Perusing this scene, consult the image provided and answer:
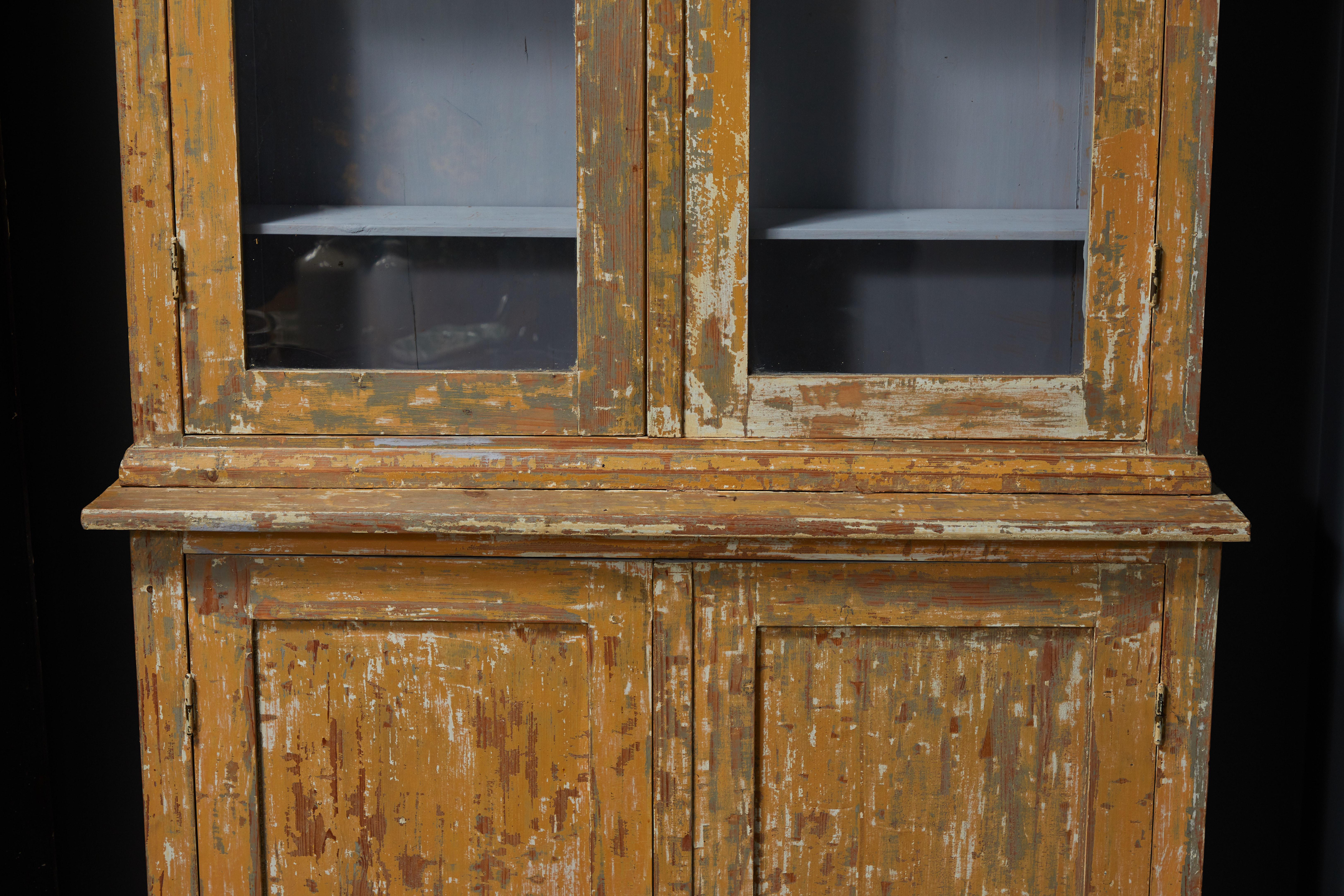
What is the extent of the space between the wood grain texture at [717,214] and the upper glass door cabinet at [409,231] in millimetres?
61

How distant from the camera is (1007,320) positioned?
1.30 m

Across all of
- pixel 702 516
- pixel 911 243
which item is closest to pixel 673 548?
pixel 702 516

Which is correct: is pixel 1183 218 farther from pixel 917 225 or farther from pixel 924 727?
pixel 924 727

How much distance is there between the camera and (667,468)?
51.3 inches

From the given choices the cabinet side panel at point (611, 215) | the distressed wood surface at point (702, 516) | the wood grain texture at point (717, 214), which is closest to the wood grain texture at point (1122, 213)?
the distressed wood surface at point (702, 516)

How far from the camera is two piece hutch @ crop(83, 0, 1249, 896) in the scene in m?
1.27

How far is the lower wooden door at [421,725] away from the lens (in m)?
1.29

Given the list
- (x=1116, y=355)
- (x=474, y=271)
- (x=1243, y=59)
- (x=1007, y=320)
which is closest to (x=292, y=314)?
(x=474, y=271)

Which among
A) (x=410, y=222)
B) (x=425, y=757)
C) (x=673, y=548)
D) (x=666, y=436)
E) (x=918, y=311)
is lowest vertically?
(x=425, y=757)

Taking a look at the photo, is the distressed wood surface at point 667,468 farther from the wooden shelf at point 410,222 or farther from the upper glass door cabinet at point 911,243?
the wooden shelf at point 410,222

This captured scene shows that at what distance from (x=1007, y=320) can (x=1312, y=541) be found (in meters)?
0.71

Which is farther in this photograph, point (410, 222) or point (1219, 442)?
point (1219, 442)

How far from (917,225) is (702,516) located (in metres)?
0.40

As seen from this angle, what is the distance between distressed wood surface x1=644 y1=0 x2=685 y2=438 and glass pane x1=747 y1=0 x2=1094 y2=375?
0.27 ft
